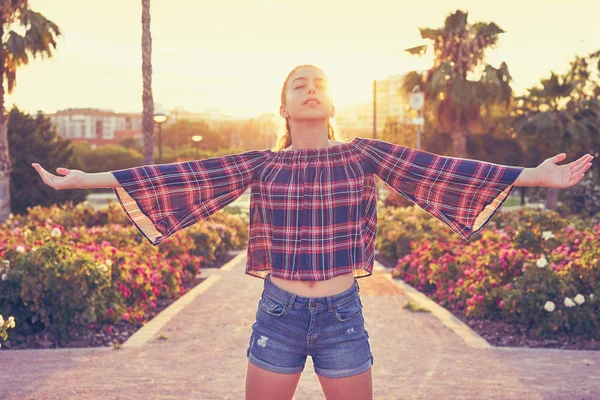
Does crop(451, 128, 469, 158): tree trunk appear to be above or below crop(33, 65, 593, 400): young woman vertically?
above

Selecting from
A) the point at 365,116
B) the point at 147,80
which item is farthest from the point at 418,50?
the point at 365,116

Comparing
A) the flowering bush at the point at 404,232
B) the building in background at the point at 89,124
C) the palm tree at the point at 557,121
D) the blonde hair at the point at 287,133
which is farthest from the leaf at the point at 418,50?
the building in background at the point at 89,124

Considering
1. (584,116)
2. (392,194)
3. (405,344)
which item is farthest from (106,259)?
(584,116)

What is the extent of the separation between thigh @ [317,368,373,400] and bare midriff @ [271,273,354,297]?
0.99 feet

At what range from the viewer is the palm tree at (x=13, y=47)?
1966 cm

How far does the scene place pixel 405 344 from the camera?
704cm

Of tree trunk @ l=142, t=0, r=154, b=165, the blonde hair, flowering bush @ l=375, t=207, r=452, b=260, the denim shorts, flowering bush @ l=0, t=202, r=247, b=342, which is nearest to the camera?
the denim shorts

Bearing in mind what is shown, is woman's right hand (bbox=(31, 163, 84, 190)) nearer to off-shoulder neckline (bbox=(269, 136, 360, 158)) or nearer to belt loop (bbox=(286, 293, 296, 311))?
off-shoulder neckline (bbox=(269, 136, 360, 158))

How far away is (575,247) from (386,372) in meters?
3.68

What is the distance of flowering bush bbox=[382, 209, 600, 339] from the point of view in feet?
24.2

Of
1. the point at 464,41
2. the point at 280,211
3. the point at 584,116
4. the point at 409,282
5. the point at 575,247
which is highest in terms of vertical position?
the point at 464,41

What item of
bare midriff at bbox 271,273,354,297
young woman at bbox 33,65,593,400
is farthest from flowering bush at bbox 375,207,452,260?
bare midriff at bbox 271,273,354,297

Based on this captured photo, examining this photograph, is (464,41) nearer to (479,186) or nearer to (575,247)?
(575,247)

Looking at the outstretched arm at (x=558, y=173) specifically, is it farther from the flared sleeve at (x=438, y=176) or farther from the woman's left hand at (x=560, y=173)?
the flared sleeve at (x=438, y=176)
